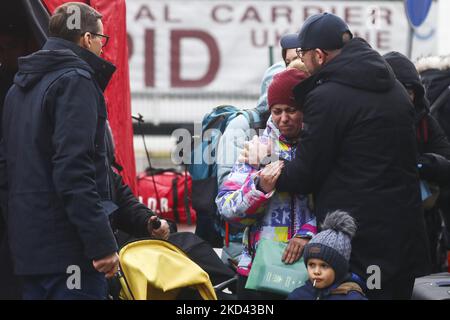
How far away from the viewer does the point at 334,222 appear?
16.0 ft

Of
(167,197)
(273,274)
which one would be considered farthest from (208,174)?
(167,197)

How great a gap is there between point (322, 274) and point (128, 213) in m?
1.46

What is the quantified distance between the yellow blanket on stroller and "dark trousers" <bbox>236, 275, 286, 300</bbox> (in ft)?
0.61

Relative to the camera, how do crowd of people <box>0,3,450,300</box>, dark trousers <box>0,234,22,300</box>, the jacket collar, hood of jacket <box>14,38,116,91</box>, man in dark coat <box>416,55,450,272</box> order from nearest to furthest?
crowd of people <box>0,3,450,300</box>, hood of jacket <box>14,38,116,91</box>, the jacket collar, dark trousers <box>0,234,22,300</box>, man in dark coat <box>416,55,450,272</box>

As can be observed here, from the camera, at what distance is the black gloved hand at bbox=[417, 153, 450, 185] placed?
6.23m

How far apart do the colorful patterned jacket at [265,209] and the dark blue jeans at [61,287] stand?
711 millimetres

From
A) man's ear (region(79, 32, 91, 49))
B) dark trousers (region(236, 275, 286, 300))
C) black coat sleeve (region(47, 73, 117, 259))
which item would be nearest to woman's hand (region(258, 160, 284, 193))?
dark trousers (region(236, 275, 286, 300))

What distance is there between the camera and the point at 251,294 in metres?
5.11

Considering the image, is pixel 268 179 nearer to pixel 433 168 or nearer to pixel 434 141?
pixel 433 168

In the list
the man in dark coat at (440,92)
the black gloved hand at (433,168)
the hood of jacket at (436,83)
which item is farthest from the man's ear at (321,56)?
the hood of jacket at (436,83)

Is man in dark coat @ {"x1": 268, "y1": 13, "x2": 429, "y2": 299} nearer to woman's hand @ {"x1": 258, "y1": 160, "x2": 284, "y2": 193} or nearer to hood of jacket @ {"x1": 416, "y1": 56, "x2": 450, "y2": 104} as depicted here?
woman's hand @ {"x1": 258, "y1": 160, "x2": 284, "y2": 193}

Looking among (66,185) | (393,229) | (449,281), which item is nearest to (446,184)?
(449,281)

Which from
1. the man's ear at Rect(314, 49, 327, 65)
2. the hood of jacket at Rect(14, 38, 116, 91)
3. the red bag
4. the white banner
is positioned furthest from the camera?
the white banner
